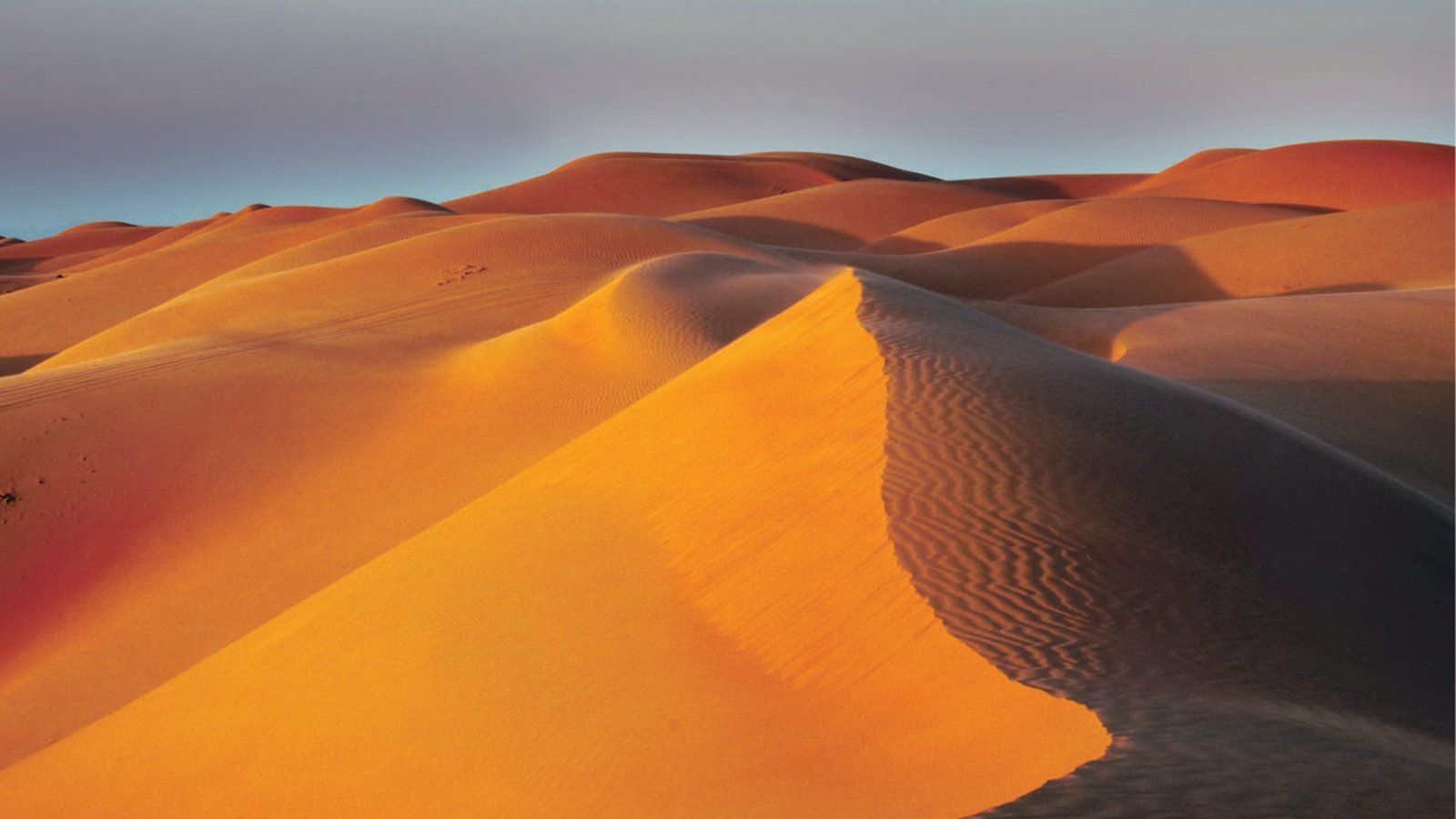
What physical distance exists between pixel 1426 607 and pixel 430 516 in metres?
8.72

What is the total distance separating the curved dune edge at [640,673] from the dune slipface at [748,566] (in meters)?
0.02

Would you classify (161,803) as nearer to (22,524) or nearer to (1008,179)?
(22,524)

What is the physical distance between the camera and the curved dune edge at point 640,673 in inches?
175

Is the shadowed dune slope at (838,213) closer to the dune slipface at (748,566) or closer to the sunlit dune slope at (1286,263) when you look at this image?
the sunlit dune slope at (1286,263)

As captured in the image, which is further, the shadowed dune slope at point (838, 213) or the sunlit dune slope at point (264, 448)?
the shadowed dune slope at point (838, 213)

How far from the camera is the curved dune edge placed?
4.45 metres

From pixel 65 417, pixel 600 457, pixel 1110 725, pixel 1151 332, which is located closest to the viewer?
pixel 1110 725

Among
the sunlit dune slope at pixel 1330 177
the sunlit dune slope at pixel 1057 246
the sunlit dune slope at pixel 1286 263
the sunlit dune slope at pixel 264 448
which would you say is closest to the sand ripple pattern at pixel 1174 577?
the sunlit dune slope at pixel 264 448

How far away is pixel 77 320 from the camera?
32.6m

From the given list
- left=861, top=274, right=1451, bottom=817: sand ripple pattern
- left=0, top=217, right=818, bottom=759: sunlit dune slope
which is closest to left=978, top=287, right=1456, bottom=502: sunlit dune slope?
left=861, top=274, right=1451, bottom=817: sand ripple pattern

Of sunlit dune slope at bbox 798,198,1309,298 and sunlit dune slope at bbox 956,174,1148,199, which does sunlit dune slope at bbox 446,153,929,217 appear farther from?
sunlit dune slope at bbox 798,198,1309,298

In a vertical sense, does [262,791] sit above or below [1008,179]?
below

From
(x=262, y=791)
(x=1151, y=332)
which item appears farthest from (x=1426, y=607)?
(x=1151, y=332)

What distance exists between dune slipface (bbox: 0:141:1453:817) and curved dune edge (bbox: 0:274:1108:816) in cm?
2
